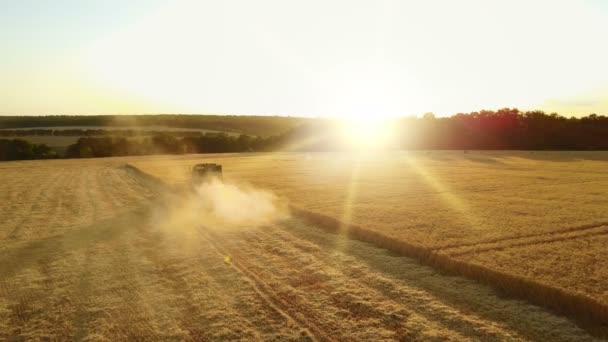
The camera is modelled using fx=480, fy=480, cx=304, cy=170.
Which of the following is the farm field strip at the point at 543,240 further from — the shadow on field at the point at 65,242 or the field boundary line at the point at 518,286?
the shadow on field at the point at 65,242

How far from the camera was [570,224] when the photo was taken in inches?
576

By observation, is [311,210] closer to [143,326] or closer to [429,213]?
[429,213]

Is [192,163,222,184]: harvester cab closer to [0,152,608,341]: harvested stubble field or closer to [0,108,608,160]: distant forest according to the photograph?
[0,152,608,341]: harvested stubble field

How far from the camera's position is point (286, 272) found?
36.1 ft

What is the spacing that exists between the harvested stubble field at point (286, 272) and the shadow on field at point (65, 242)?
0.06 meters

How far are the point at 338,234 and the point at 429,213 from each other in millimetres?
4210

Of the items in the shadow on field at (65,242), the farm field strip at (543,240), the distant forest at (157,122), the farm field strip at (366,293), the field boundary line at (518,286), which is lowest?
the shadow on field at (65,242)

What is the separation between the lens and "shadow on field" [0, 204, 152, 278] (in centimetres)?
1246

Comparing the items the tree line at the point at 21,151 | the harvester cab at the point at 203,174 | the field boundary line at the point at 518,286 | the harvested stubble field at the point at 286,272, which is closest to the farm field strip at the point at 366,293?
the harvested stubble field at the point at 286,272

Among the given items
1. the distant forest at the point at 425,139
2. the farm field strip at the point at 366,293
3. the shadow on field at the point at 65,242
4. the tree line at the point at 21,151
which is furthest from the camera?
the tree line at the point at 21,151

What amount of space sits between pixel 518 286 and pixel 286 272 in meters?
A: 4.87

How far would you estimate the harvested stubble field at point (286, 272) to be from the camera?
8.10m

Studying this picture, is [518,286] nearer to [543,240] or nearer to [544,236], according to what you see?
[543,240]

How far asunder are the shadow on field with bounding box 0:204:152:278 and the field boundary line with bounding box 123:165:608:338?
8475 millimetres
